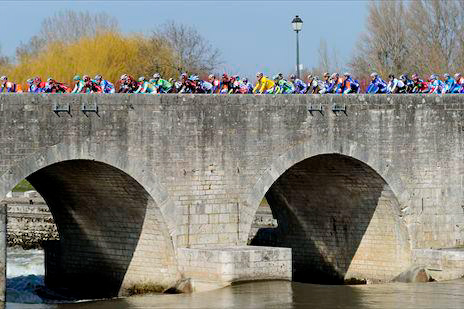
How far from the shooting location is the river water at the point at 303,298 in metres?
29.1

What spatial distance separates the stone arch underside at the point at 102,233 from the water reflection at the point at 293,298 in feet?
4.51

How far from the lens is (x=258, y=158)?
3275 cm

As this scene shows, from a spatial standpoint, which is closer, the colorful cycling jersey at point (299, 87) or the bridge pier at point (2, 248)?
the bridge pier at point (2, 248)

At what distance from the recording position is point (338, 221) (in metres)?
37.6

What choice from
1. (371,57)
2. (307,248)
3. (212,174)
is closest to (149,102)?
(212,174)

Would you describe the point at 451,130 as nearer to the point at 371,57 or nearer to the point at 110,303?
the point at 110,303

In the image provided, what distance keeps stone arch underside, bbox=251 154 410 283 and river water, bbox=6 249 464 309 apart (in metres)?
2.26

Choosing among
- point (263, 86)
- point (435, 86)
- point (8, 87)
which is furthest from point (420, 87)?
point (8, 87)

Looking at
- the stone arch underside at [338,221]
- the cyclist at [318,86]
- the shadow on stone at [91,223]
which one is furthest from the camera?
the stone arch underside at [338,221]

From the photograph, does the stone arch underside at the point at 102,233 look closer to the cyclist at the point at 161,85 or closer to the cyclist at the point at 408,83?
the cyclist at the point at 161,85

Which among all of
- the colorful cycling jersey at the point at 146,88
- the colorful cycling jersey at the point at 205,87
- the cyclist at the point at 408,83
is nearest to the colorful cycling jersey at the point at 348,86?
the cyclist at the point at 408,83

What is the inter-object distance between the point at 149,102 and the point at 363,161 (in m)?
6.79

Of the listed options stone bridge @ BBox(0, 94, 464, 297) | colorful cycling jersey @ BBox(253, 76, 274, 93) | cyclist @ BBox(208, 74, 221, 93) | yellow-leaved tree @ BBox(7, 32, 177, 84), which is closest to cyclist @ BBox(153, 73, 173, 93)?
cyclist @ BBox(208, 74, 221, 93)

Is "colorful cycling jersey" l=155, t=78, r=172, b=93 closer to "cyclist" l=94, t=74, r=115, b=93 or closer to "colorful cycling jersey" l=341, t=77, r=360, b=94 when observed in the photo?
"cyclist" l=94, t=74, r=115, b=93
